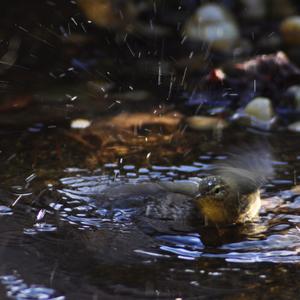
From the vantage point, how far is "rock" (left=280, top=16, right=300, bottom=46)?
4.56 meters

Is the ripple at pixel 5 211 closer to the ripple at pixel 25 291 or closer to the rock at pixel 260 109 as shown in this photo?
the ripple at pixel 25 291

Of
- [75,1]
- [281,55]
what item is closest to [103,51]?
[75,1]

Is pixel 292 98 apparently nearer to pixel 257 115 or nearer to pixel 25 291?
pixel 257 115

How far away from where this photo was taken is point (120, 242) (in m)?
2.11

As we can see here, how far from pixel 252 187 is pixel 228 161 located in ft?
2.17

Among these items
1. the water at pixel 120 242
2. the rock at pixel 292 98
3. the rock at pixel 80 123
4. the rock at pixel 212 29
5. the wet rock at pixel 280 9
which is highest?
the wet rock at pixel 280 9

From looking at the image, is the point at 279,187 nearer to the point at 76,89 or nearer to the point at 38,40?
the point at 76,89

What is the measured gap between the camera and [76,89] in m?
3.96

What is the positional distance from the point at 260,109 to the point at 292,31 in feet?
3.61

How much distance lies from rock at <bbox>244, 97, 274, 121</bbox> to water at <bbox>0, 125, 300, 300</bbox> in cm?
71

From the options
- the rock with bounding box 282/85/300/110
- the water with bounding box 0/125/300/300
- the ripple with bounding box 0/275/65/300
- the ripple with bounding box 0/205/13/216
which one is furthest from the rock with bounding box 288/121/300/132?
the ripple with bounding box 0/275/65/300

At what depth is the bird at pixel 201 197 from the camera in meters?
2.18

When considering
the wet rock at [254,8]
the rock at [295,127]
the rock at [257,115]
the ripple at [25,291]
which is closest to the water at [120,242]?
the ripple at [25,291]

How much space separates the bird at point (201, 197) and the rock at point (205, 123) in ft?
2.06
